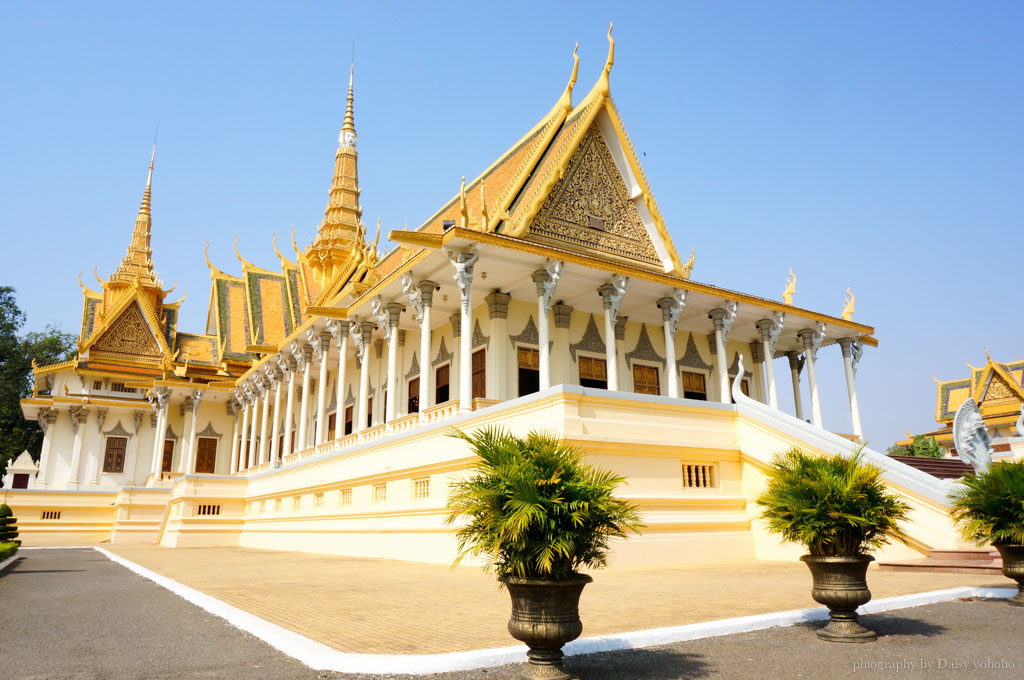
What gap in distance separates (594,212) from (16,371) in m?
41.3

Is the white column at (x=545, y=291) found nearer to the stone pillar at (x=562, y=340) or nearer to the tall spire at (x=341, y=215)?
the stone pillar at (x=562, y=340)

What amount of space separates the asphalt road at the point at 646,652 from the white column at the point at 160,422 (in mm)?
26703

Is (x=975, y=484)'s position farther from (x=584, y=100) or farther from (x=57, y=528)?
(x=57, y=528)

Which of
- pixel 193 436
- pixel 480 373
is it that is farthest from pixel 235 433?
pixel 480 373

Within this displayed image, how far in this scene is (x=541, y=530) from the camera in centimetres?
374

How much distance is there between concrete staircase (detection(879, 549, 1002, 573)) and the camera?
8516mm

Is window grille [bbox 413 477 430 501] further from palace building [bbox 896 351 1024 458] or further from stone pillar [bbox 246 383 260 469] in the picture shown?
palace building [bbox 896 351 1024 458]

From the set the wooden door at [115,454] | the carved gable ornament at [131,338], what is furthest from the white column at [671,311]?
the carved gable ornament at [131,338]

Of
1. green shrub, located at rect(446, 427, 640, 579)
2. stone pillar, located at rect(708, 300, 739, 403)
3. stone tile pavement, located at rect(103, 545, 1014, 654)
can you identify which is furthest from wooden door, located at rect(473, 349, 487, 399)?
green shrub, located at rect(446, 427, 640, 579)

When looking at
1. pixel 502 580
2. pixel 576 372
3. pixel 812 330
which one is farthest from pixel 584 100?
pixel 502 580

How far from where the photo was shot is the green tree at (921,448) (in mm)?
36947

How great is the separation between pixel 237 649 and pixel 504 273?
39.9 ft

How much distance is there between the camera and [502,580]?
152 inches

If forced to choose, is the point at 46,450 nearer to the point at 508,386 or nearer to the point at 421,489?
the point at 508,386
